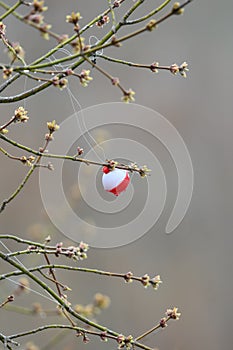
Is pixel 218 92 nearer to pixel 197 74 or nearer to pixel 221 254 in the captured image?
pixel 197 74

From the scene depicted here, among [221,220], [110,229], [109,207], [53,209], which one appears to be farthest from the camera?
[221,220]

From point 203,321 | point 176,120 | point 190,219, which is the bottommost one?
point 203,321

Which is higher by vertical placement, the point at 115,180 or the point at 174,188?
the point at 174,188

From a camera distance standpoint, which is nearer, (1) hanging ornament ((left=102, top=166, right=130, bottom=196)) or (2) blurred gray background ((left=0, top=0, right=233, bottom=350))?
(1) hanging ornament ((left=102, top=166, right=130, bottom=196))

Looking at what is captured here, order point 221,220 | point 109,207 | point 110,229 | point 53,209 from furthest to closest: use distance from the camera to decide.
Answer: point 221,220 → point 110,229 → point 109,207 → point 53,209

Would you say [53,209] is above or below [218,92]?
below

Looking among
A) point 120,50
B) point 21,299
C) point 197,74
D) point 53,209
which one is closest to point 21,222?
point 21,299

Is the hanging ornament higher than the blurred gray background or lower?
lower

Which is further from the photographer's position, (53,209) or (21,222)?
(21,222)
